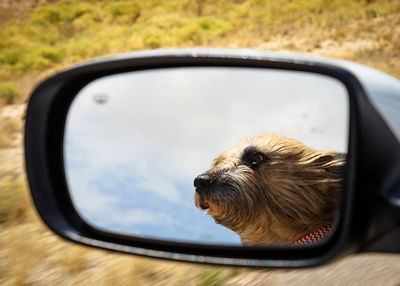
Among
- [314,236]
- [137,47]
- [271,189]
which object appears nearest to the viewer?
[314,236]

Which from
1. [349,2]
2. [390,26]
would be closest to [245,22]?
[349,2]

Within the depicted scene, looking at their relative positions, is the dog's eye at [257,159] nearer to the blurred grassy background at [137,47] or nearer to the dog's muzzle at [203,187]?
the dog's muzzle at [203,187]

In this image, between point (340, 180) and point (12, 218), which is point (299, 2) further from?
point (340, 180)

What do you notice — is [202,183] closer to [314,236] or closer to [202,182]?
[202,182]

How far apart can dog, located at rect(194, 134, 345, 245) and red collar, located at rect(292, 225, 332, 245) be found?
14mm

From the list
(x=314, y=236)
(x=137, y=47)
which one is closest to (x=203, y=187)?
(x=314, y=236)

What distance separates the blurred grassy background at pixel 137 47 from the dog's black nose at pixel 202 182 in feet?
4.51

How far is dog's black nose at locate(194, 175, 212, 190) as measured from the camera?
1.63m

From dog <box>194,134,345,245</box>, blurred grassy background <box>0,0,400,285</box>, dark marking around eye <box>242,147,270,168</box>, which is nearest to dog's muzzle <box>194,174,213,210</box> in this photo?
dog <box>194,134,345,245</box>

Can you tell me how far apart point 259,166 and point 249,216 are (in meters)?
0.19

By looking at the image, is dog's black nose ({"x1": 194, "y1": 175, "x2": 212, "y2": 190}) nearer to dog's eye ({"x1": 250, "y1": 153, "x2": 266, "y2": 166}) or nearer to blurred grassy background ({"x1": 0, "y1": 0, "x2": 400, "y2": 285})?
dog's eye ({"x1": 250, "y1": 153, "x2": 266, "y2": 166})

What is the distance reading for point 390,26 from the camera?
21203 mm

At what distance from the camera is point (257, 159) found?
1.65m

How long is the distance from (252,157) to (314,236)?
38 cm
